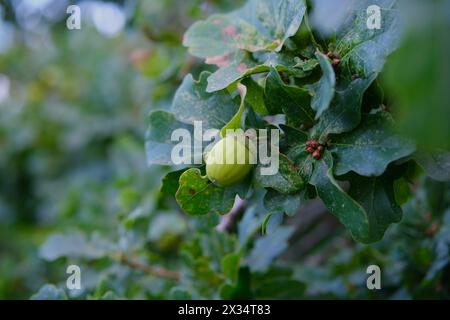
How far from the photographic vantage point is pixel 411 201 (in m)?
1.19

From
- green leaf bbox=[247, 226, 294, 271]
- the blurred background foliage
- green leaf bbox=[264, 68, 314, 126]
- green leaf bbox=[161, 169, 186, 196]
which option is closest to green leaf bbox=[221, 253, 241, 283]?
the blurred background foliage

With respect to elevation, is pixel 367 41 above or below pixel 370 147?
above

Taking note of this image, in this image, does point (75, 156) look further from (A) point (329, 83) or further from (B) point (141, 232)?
(A) point (329, 83)

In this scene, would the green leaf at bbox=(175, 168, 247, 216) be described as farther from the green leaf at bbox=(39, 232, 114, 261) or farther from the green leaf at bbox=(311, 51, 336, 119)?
the green leaf at bbox=(39, 232, 114, 261)

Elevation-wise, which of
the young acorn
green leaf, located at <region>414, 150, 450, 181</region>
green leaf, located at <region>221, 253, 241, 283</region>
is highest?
the young acorn

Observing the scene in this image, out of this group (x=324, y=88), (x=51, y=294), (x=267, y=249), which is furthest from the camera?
(x=267, y=249)

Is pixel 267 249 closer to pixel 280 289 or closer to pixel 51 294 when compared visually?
pixel 280 289

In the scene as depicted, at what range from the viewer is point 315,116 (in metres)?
0.67

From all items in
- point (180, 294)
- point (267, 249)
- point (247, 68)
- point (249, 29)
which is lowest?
point (180, 294)

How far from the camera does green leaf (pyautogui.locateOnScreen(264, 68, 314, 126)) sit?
2.24ft

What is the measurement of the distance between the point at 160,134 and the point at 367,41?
1.05 ft

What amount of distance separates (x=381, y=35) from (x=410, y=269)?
585mm

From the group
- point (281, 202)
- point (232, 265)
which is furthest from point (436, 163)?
point (232, 265)

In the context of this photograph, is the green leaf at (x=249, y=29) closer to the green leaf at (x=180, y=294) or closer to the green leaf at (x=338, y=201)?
the green leaf at (x=338, y=201)
